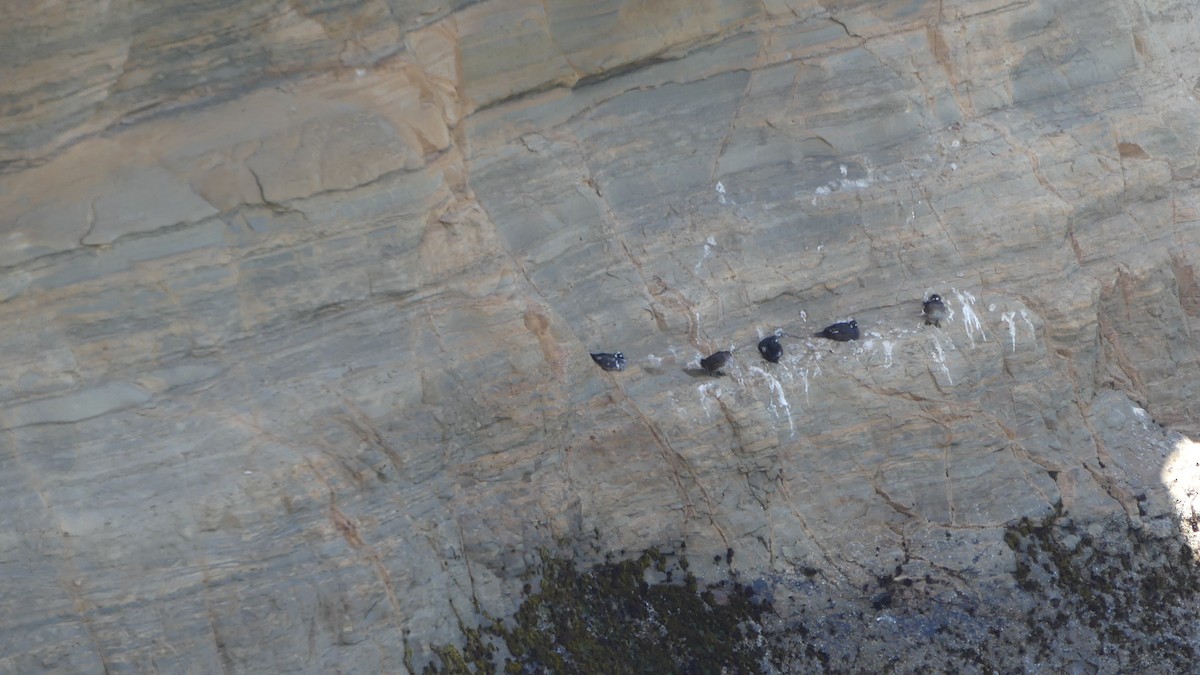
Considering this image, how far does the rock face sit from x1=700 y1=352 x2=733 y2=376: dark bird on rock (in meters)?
0.16

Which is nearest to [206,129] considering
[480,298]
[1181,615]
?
[480,298]

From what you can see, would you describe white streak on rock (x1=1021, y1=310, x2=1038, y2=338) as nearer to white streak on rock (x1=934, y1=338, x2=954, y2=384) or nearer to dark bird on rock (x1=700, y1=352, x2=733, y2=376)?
white streak on rock (x1=934, y1=338, x2=954, y2=384)

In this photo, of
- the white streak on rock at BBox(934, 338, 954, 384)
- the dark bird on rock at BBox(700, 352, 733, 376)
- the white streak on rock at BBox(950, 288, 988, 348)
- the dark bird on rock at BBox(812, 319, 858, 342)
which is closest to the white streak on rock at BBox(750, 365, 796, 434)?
the dark bird on rock at BBox(700, 352, 733, 376)

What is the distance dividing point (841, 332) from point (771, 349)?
892mm

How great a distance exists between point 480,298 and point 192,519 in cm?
373

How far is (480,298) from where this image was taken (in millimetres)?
13625

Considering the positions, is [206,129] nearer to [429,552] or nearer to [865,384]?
[429,552]

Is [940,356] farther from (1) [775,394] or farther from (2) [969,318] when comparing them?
(1) [775,394]

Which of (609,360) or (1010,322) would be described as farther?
(1010,322)

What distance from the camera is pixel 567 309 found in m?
14.2

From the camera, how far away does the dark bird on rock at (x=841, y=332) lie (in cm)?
1480

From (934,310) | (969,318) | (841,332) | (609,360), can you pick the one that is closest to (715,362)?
(609,360)

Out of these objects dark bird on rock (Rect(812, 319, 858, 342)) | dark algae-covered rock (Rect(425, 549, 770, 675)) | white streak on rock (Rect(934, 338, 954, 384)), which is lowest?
dark algae-covered rock (Rect(425, 549, 770, 675))

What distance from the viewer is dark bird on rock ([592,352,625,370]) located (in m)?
14.2
